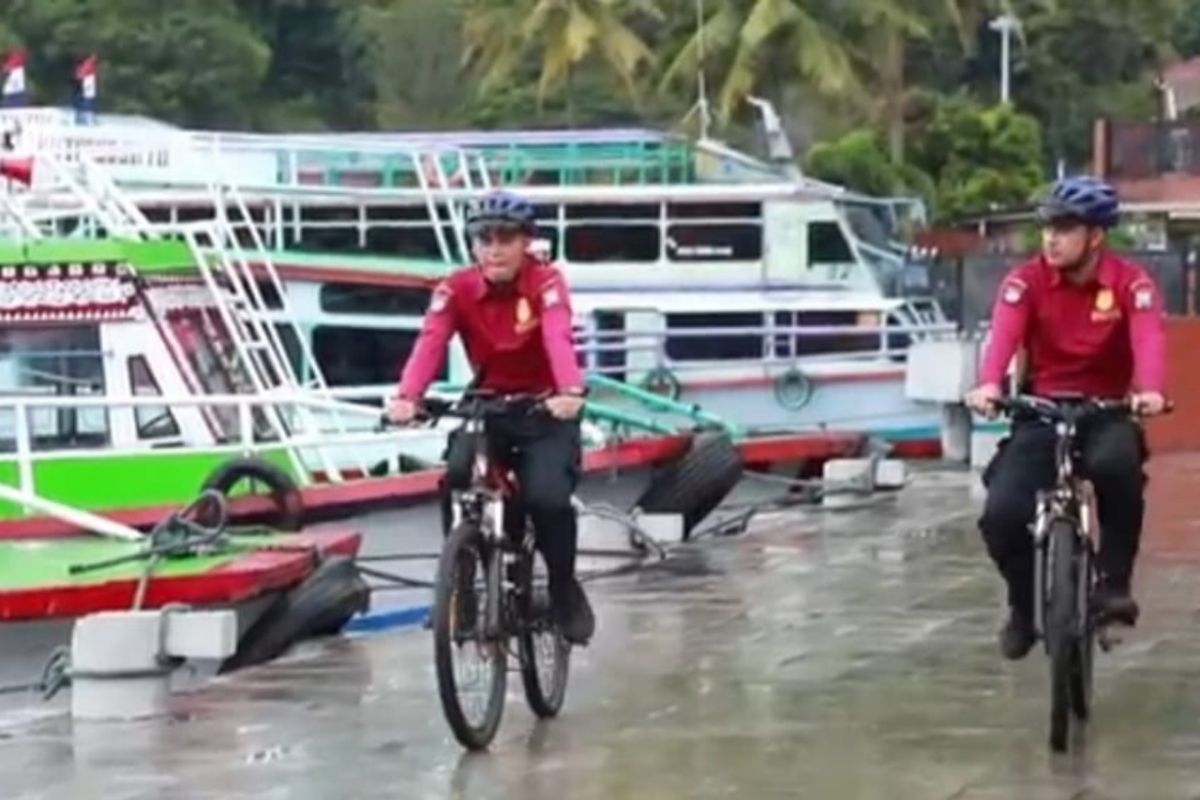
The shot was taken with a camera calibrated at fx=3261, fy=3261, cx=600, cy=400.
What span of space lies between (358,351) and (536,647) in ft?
53.7

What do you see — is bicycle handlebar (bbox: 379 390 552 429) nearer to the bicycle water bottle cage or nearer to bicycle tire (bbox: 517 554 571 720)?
the bicycle water bottle cage

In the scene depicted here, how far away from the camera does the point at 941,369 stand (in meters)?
27.4

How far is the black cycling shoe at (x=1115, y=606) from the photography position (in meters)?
10.7

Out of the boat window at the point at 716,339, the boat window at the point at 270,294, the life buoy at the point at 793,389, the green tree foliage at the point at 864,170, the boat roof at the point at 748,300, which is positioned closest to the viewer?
the boat window at the point at 270,294

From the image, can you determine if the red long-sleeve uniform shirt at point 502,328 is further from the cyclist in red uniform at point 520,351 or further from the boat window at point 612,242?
the boat window at point 612,242

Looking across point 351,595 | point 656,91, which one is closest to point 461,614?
point 351,595

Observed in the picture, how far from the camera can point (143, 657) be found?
485 inches

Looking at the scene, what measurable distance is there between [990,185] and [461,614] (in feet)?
115

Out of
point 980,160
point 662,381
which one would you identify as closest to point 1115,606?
point 662,381

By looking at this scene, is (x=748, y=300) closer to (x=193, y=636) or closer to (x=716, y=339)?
(x=716, y=339)

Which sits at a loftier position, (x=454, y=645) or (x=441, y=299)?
(x=441, y=299)

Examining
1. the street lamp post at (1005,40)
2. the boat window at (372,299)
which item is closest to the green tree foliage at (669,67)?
Answer: the street lamp post at (1005,40)

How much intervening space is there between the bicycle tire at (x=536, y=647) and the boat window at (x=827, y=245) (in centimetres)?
2052

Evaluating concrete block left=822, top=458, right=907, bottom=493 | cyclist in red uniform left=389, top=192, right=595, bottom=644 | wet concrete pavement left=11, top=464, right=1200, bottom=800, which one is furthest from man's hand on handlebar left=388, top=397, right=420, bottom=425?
concrete block left=822, top=458, right=907, bottom=493
